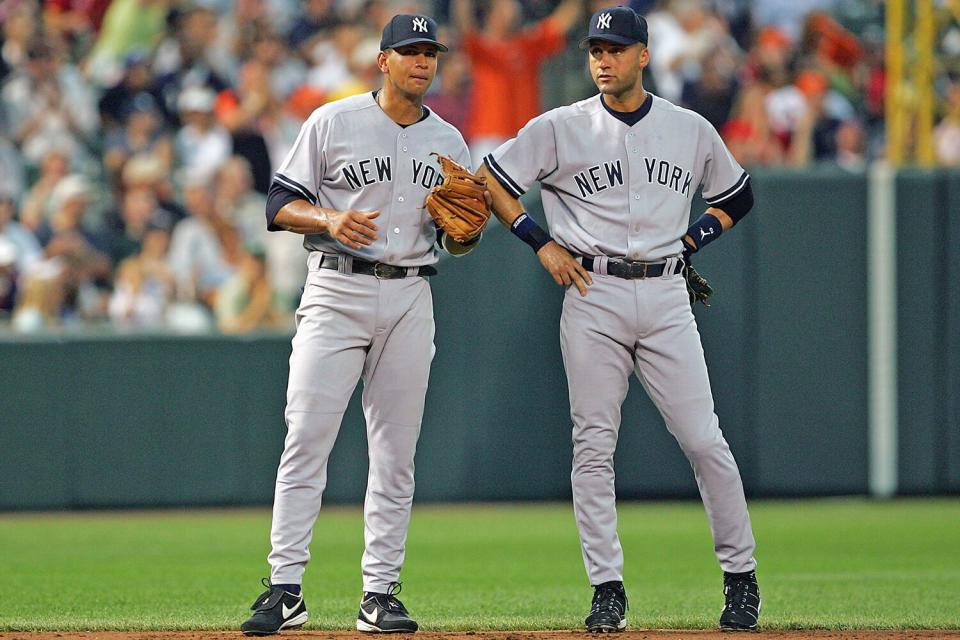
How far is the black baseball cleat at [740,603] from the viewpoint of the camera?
16.0 ft

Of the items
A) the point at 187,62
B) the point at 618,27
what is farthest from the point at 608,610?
the point at 187,62

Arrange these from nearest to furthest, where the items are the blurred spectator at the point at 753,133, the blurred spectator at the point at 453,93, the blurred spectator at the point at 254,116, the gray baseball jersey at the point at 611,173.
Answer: the gray baseball jersey at the point at 611,173
the blurred spectator at the point at 254,116
the blurred spectator at the point at 753,133
the blurred spectator at the point at 453,93

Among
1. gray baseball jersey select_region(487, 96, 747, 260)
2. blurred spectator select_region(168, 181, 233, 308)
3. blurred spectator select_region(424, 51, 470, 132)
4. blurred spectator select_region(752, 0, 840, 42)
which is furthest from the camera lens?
blurred spectator select_region(752, 0, 840, 42)

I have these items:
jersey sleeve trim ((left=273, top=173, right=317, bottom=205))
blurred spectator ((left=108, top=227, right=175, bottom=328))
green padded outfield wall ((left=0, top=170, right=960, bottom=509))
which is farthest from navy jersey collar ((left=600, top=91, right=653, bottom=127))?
→ blurred spectator ((left=108, top=227, right=175, bottom=328))

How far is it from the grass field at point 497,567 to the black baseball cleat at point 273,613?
1.07 feet

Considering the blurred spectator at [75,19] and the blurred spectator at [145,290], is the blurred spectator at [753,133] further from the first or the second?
the blurred spectator at [75,19]

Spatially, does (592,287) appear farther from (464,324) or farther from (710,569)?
(464,324)

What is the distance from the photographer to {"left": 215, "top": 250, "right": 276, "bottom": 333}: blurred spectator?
31.8ft

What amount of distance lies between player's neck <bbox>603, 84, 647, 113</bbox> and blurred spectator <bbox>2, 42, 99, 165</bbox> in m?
7.10

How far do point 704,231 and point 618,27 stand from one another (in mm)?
798

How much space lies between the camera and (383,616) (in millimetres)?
4785

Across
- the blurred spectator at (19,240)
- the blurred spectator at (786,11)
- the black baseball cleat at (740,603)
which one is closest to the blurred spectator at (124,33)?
the blurred spectator at (19,240)

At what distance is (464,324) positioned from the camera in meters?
9.59

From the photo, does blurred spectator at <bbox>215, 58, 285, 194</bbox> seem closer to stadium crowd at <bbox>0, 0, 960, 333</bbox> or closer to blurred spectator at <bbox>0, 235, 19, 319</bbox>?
stadium crowd at <bbox>0, 0, 960, 333</bbox>
